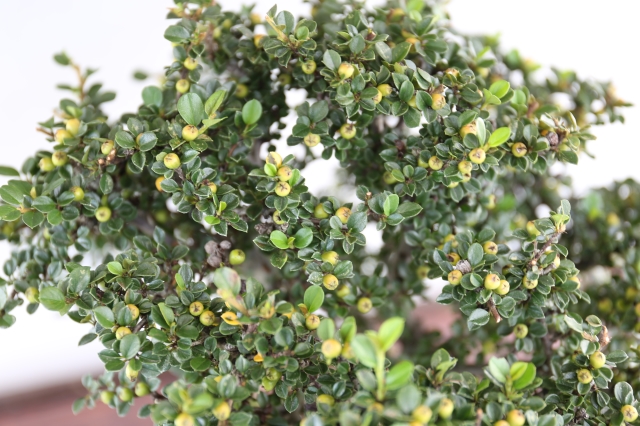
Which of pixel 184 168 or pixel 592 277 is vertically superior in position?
pixel 184 168

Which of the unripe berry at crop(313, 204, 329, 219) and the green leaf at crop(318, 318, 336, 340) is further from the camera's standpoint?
the unripe berry at crop(313, 204, 329, 219)

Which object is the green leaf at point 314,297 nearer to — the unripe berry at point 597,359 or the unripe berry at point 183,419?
the unripe berry at point 183,419

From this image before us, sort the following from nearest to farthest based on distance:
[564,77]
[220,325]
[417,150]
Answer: [220,325] < [417,150] < [564,77]

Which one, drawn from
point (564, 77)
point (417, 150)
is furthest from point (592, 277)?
point (417, 150)

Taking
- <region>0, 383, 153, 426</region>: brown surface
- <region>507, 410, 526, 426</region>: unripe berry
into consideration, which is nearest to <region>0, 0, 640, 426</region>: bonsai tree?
<region>507, 410, 526, 426</region>: unripe berry

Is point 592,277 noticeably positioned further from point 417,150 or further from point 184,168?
point 184,168

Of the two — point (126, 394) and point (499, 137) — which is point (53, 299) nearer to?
point (126, 394)

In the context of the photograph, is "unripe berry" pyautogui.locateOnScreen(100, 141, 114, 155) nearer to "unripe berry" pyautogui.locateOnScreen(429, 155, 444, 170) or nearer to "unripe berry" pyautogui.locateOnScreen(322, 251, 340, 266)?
"unripe berry" pyautogui.locateOnScreen(322, 251, 340, 266)
